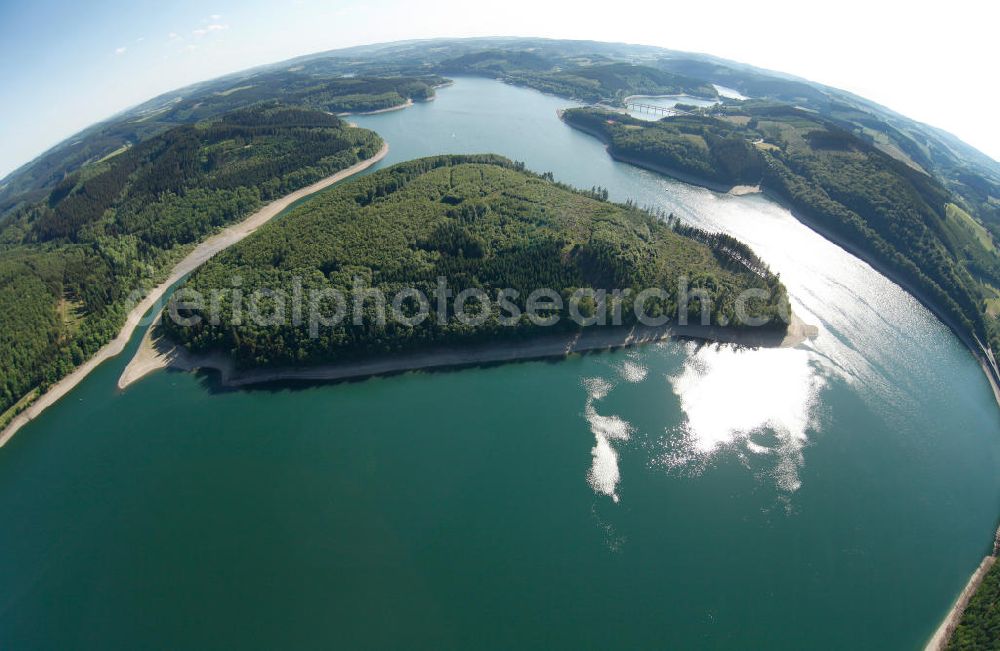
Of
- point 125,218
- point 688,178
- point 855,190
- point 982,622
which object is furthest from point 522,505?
point 688,178

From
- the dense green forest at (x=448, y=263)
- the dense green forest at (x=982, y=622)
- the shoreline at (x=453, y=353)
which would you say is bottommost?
the dense green forest at (x=982, y=622)

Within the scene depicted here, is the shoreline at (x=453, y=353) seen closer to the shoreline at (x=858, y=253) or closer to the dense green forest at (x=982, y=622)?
the shoreline at (x=858, y=253)

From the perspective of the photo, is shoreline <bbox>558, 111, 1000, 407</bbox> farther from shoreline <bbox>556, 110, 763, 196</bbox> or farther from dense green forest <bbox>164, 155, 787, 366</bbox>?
dense green forest <bbox>164, 155, 787, 366</bbox>

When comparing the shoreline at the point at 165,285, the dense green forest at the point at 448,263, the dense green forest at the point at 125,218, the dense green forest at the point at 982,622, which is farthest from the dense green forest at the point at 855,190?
the dense green forest at the point at 125,218

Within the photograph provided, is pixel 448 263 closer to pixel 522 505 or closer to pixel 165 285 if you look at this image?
pixel 522 505

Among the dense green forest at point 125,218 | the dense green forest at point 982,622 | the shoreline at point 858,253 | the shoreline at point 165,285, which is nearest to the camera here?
the dense green forest at point 982,622

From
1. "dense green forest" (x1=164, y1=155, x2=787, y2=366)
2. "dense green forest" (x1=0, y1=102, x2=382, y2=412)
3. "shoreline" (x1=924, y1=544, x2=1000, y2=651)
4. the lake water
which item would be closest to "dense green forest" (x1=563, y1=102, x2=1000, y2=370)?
the lake water

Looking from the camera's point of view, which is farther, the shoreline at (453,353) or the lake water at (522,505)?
the shoreline at (453,353)

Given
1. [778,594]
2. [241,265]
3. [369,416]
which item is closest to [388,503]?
[369,416]
